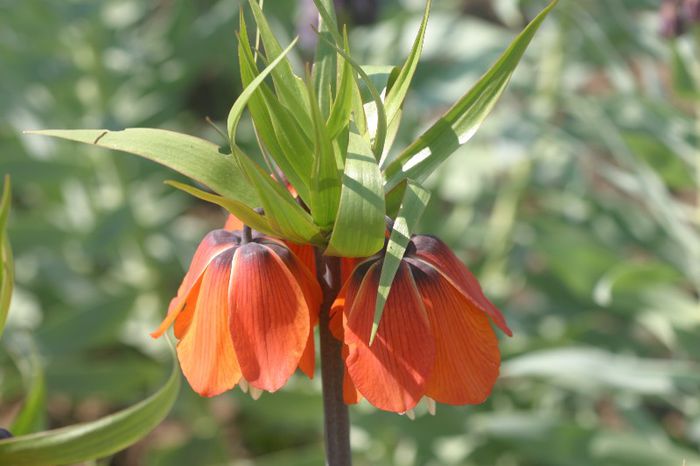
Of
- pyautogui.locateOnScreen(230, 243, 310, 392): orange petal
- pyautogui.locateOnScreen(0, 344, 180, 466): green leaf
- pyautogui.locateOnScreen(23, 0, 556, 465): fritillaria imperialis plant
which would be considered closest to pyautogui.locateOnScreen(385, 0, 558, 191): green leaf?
pyautogui.locateOnScreen(23, 0, 556, 465): fritillaria imperialis plant

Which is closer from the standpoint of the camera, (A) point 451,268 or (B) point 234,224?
(A) point 451,268

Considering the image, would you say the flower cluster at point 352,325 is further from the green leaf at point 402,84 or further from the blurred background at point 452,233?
the blurred background at point 452,233

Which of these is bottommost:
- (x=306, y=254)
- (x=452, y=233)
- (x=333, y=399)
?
(x=333, y=399)

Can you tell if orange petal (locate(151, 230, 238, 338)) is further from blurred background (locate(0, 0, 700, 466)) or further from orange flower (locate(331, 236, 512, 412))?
blurred background (locate(0, 0, 700, 466))

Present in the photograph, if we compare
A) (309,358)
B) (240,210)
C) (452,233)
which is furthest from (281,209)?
(452,233)

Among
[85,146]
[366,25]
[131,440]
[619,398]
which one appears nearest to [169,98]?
[85,146]

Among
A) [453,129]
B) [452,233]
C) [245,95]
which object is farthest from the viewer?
[452,233]

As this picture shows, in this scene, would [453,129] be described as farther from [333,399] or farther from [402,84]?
[333,399]
